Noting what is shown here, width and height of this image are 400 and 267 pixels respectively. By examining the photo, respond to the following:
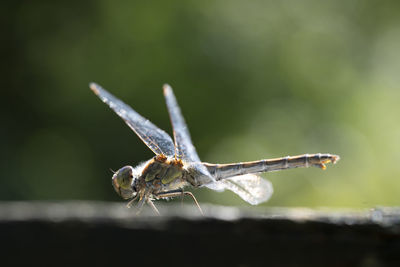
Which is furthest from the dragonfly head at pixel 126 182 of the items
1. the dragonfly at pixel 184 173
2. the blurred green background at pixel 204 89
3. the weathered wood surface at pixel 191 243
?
the blurred green background at pixel 204 89

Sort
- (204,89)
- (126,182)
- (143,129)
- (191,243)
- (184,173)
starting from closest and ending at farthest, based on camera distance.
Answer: (191,243)
(126,182)
(184,173)
(143,129)
(204,89)

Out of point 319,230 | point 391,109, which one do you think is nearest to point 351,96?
point 391,109

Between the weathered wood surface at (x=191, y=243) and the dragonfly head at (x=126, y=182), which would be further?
the dragonfly head at (x=126, y=182)

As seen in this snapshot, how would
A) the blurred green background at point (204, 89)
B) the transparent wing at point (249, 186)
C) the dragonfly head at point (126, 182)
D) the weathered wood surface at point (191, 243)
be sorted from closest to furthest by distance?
the weathered wood surface at point (191, 243) < the dragonfly head at point (126, 182) < the transparent wing at point (249, 186) < the blurred green background at point (204, 89)

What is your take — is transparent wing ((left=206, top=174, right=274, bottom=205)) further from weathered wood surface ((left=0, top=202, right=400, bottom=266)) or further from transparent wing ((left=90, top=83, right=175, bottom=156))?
weathered wood surface ((left=0, top=202, right=400, bottom=266))

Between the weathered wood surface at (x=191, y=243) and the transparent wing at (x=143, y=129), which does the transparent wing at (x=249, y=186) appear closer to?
the transparent wing at (x=143, y=129)

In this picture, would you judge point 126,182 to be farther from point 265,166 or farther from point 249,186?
point 265,166

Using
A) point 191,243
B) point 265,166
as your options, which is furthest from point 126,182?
point 191,243

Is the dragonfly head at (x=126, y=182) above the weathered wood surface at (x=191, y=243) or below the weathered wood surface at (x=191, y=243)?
above
